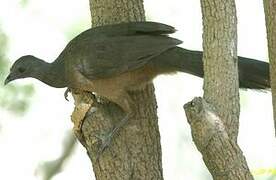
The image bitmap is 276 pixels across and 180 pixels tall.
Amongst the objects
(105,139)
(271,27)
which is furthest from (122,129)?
(271,27)

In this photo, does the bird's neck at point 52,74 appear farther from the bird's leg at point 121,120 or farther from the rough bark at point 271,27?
the rough bark at point 271,27

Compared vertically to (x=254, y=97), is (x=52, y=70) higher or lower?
higher

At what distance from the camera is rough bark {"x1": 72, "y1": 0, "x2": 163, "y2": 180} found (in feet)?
11.6

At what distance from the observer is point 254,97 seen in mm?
5070

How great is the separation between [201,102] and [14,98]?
3.00 metres

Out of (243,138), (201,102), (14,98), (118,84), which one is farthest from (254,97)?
(201,102)

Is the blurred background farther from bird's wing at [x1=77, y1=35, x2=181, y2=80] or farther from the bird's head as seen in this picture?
bird's wing at [x1=77, y1=35, x2=181, y2=80]

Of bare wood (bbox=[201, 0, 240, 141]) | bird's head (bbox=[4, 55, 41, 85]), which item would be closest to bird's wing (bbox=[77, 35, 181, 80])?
bird's head (bbox=[4, 55, 41, 85])

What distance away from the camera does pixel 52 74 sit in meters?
4.25

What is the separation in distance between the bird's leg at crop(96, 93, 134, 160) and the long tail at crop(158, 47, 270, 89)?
0.31 m

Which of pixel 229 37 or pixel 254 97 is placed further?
pixel 254 97

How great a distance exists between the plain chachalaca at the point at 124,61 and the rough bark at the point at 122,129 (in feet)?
0.22

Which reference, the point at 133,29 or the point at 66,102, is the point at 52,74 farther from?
the point at 66,102

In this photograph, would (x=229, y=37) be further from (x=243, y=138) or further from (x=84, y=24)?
(x=84, y=24)
